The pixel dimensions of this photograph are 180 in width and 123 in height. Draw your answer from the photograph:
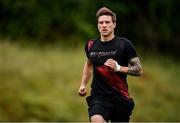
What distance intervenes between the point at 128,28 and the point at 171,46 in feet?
6.85

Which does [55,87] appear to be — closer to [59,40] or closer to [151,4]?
[59,40]

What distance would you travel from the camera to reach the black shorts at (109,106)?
8336 mm

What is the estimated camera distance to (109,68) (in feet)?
26.8

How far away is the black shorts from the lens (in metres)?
8.34

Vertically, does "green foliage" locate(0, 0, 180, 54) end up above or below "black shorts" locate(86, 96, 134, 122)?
below

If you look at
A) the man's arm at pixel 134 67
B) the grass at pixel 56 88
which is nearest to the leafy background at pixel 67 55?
the grass at pixel 56 88

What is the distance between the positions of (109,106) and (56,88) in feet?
34.2

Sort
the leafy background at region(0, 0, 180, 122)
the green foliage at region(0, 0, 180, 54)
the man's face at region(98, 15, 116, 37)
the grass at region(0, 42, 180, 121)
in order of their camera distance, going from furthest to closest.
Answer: the green foliage at region(0, 0, 180, 54)
the leafy background at region(0, 0, 180, 122)
the grass at region(0, 42, 180, 121)
the man's face at region(98, 15, 116, 37)

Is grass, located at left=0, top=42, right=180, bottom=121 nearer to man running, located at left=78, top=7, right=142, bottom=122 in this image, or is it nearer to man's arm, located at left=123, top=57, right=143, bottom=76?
man running, located at left=78, top=7, right=142, bottom=122

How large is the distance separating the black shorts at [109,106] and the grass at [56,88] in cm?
859

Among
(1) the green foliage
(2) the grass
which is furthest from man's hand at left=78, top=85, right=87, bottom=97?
(1) the green foliage

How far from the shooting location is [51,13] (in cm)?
2177

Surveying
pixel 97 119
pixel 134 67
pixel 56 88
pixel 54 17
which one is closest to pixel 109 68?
pixel 134 67

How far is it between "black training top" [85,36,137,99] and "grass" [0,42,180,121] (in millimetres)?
Answer: 8755
